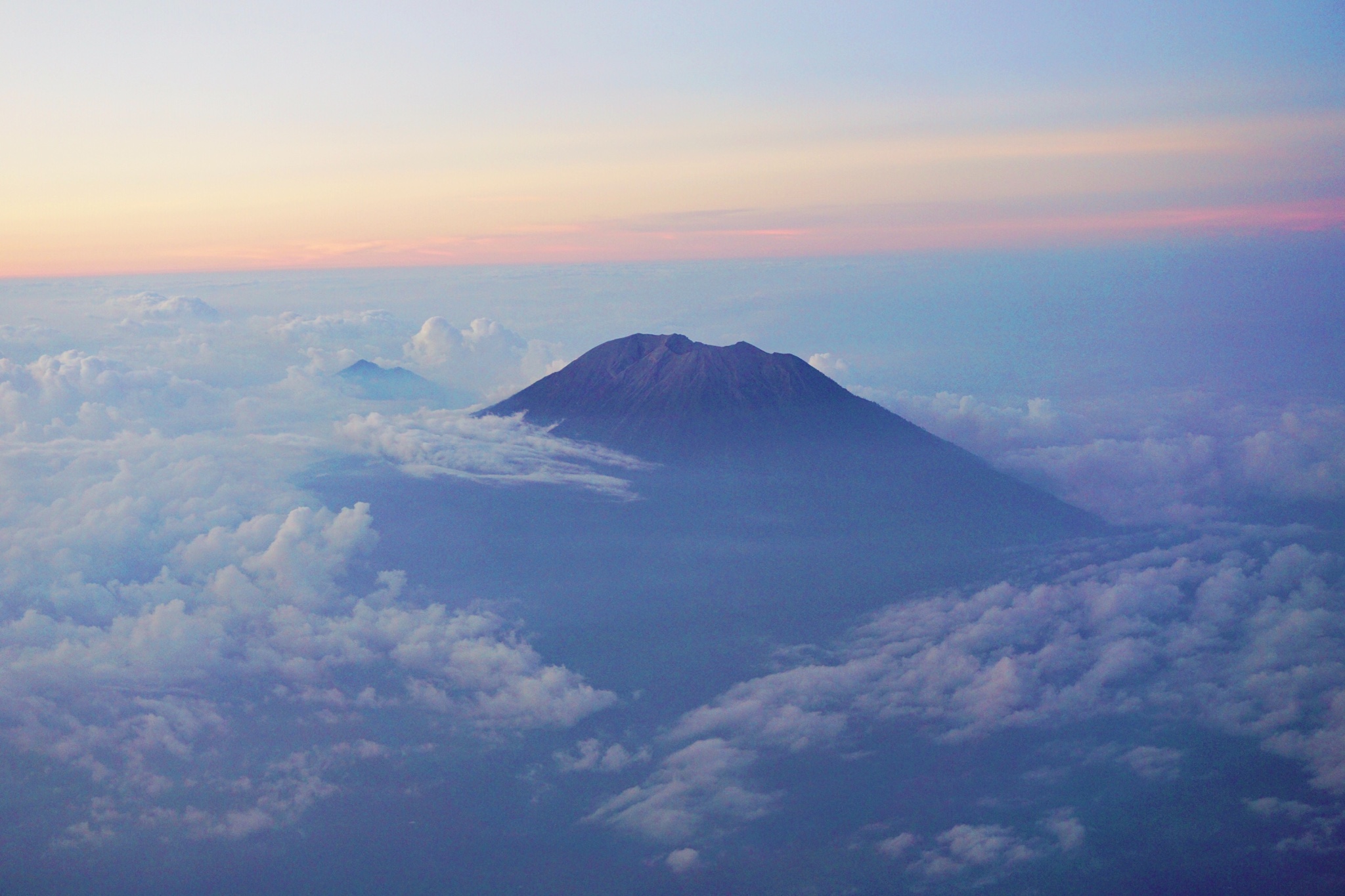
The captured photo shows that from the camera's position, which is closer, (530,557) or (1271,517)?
(1271,517)

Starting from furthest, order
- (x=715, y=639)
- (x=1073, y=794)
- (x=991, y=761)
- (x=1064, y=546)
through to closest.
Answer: (x=1064, y=546), (x=715, y=639), (x=991, y=761), (x=1073, y=794)

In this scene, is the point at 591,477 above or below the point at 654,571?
above

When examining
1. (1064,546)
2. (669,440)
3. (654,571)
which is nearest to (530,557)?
(654,571)

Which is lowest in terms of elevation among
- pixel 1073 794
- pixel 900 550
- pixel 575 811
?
pixel 575 811

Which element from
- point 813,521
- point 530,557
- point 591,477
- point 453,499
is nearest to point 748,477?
point 813,521

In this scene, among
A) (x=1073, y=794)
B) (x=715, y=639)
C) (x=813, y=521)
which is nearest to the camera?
(x=1073, y=794)

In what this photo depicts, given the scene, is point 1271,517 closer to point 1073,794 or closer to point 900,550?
point 900,550
